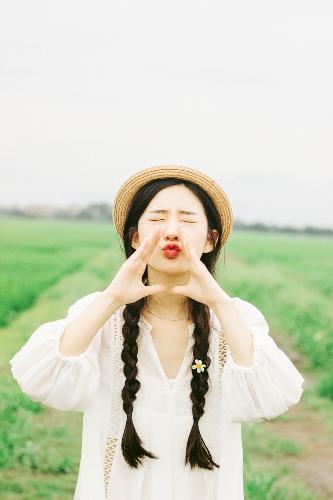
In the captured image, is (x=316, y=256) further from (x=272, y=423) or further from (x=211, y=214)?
(x=211, y=214)

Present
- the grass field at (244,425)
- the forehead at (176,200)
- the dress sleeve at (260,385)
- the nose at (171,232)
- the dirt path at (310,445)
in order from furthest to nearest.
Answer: the dirt path at (310,445), the grass field at (244,425), the forehead at (176,200), the nose at (171,232), the dress sleeve at (260,385)

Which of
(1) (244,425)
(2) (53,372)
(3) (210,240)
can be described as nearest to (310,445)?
(1) (244,425)

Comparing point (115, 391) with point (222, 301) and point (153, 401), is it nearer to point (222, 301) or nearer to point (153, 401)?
point (153, 401)

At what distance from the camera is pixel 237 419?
80.7 inches

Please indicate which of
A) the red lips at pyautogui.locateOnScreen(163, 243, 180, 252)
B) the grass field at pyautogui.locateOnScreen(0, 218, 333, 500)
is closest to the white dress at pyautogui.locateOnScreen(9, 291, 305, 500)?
the red lips at pyautogui.locateOnScreen(163, 243, 180, 252)

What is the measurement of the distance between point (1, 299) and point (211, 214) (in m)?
7.84

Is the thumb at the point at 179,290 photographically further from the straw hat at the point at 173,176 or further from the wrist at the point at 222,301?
the straw hat at the point at 173,176

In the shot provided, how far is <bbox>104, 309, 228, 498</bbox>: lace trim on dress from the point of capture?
213cm

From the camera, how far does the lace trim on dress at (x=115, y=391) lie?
213 centimetres

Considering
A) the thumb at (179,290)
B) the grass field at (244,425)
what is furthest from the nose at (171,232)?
the grass field at (244,425)

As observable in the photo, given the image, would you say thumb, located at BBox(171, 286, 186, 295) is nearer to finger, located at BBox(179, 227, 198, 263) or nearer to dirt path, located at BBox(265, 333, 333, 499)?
finger, located at BBox(179, 227, 198, 263)

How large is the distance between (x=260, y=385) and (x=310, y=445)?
2.85m

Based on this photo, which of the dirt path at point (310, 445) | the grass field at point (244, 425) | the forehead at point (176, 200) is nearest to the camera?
the forehead at point (176, 200)

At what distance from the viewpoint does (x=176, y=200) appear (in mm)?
2248
